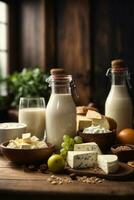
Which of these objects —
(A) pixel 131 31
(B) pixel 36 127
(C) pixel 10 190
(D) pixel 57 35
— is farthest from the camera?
(D) pixel 57 35

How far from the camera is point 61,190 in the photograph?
3.19ft

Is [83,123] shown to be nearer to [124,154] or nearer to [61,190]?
[124,154]

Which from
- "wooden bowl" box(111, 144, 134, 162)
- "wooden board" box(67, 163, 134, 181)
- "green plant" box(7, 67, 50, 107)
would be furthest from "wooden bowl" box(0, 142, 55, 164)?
"green plant" box(7, 67, 50, 107)

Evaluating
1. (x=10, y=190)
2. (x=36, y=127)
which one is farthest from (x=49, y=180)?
(x=36, y=127)

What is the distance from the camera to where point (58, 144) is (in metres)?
1.41

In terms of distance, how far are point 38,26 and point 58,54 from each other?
1.23ft

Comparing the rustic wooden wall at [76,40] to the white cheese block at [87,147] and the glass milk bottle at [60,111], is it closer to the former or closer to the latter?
the glass milk bottle at [60,111]

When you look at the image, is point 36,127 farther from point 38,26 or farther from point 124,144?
point 38,26

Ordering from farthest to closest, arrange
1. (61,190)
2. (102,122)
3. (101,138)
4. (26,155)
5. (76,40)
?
(76,40) < (102,122) < (101,138) < (26,155) < (61,190)

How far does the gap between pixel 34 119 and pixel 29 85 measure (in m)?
1.84

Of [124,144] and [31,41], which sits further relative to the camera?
[31,41]

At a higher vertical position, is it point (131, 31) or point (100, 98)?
point (131, 31)

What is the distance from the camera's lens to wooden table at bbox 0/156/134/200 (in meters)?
0.96

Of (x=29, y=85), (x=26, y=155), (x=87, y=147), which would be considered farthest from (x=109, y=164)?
(x=29, y=85)
